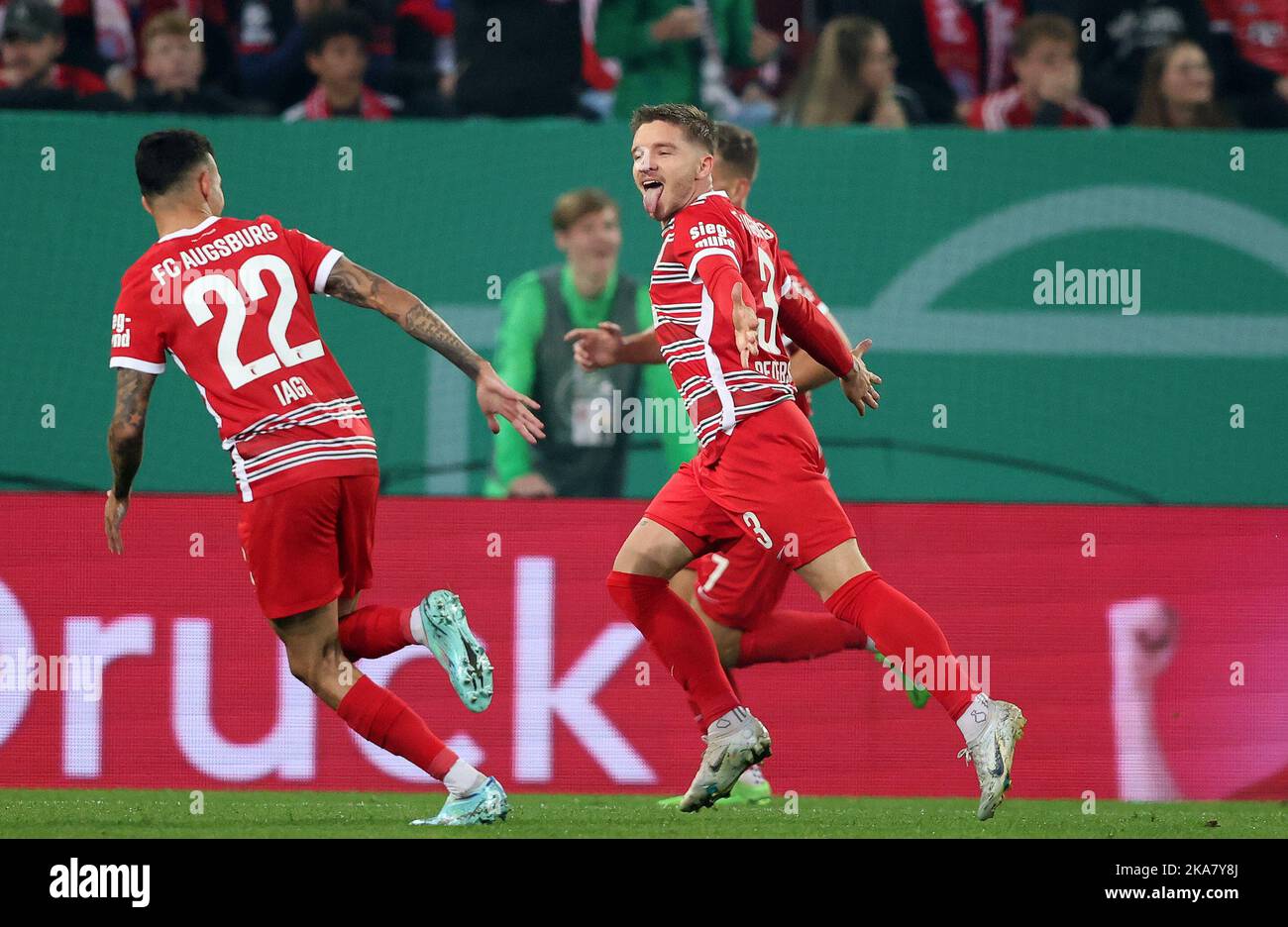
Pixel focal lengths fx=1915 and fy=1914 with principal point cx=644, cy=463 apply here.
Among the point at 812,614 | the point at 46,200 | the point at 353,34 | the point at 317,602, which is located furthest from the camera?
the point at 353,34

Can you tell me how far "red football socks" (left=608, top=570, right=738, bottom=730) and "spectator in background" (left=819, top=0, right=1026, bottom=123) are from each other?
4523mm

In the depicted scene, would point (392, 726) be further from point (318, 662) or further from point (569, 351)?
point (569, 351)

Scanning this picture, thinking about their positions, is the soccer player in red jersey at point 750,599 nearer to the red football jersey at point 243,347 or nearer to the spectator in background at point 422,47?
the red football jersey at point 243,347

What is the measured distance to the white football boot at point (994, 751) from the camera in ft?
16.4

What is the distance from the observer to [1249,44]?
31.7 feet

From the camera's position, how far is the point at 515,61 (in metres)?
8.95

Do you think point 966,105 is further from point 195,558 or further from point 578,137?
point 195,558

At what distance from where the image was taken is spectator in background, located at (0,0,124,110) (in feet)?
28.5

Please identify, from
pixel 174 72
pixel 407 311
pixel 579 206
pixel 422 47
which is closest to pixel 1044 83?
pixel 579 206

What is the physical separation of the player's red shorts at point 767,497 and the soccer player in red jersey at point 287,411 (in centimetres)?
57

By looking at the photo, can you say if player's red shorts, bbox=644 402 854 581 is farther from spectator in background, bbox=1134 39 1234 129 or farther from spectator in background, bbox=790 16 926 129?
spectator in background, bbox=1134 39 1234 129

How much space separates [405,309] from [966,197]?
381 cm

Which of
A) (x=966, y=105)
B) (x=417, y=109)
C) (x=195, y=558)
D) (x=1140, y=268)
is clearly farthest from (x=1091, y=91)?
(x=195, y=558)

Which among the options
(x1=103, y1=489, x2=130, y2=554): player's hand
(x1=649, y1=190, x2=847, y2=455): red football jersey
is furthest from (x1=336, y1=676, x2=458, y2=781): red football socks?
(x1=649, y1=190, x2=847, y2=455): red football jersey
